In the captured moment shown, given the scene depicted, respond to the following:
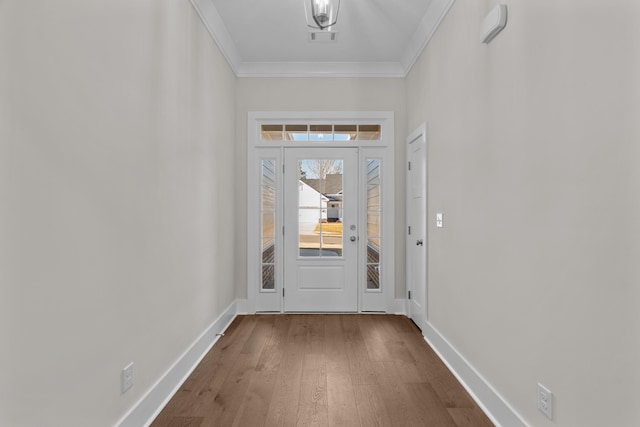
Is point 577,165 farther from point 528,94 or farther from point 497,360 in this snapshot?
point 497,360

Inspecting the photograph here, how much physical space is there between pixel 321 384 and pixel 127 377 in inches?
48.3

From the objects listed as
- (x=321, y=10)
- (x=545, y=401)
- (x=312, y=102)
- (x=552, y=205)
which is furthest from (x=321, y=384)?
(x=312, y=102)

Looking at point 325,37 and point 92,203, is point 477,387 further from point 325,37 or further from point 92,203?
point 325,37

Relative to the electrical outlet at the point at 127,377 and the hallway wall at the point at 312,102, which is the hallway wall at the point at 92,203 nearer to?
the electrical outlet at the point at 127,377

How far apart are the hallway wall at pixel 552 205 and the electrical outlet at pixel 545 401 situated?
0.04m

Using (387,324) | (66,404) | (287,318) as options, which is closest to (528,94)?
(66,404)

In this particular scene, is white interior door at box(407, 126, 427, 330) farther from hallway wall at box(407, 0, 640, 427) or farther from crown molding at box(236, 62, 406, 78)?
crown molding at box(236, 62, 406, 78)

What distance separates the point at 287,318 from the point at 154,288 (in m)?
2.09

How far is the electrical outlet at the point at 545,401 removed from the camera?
1596mm

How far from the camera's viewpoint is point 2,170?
1.13 m

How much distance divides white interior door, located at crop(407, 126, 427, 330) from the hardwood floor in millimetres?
365

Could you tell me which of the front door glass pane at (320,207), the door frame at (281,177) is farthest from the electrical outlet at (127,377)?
the front door glass pane at (320,207)

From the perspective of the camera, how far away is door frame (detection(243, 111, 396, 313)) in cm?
415

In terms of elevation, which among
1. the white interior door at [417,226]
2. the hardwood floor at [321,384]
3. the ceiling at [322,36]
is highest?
the ceiling at [322,36]
